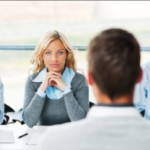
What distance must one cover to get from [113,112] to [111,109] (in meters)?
0.01

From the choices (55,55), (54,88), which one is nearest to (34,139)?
(54,88)

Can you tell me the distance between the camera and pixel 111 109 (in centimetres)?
83

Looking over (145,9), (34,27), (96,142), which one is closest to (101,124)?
(96,142)

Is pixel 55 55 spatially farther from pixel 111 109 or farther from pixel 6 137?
pixel 111 109

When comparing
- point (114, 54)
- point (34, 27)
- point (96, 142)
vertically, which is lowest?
point (34, 27)

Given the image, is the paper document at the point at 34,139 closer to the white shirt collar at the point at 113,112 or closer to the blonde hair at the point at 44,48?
the blonde hair at the point at 44,48

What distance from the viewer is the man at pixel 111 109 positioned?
0.82m

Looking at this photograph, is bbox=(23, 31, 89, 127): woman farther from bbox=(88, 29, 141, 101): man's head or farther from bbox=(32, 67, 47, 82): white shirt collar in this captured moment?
bbox=(88, 29, 141, 101): man's head

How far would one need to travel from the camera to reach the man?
2.69 ft

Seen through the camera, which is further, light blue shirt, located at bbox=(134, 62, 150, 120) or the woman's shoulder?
the woman's shoulder

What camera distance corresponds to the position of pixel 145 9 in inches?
737

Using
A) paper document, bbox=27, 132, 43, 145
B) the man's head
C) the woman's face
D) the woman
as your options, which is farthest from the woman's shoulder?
the man's head

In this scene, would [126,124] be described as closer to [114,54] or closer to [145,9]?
[114,54]

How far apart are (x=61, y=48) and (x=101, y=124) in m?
1.37
